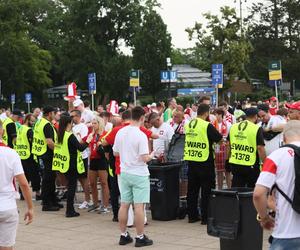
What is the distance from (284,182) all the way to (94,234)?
5.47 meters

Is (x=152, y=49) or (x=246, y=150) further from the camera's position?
(x=152, y=49)

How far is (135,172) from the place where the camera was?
8492 millimetres

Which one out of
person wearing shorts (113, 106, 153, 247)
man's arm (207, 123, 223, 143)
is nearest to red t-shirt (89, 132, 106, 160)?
man's arm (207, 123, 223, 143)

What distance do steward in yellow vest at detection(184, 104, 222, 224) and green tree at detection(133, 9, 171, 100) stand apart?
160 feet

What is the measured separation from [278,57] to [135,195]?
235 feet

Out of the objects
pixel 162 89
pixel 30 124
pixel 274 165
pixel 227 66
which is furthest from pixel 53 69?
pixel 274 165

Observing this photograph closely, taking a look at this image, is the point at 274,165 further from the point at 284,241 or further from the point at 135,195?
the point at 135,195

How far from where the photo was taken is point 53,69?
80.6 metres

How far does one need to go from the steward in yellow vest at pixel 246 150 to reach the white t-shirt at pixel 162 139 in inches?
91.7

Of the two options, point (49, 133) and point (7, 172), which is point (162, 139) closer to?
point (49, 133)

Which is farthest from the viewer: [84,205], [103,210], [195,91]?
[195,91]

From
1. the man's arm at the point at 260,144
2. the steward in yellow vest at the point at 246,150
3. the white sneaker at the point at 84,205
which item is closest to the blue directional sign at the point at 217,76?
the white sneaker at the point at 84,205

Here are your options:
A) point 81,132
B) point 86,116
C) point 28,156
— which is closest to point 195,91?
point 86,116

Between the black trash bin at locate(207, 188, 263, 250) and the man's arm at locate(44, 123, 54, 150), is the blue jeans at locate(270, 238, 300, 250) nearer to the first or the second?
the black trash bin at locate(207, 188, 263, 250)
